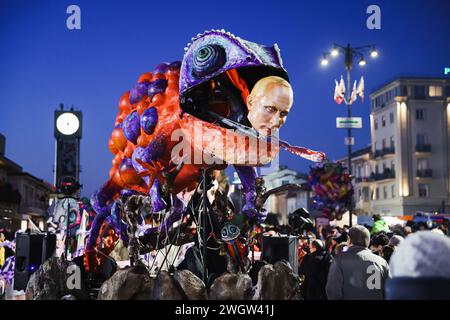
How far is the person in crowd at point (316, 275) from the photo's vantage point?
6.68m

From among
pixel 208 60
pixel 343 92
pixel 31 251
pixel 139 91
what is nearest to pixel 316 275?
pixel 208 60

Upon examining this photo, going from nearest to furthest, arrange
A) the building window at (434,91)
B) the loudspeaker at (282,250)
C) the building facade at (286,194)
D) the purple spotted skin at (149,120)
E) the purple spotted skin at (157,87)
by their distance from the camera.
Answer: the loudspeaker at (282,250)
the purple spotted skin at (149,120)
the purple spotted skin at (157,87)
the building window at (434,91)
the building facade at (286,194)

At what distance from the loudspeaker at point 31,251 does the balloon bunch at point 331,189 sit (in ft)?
30.1

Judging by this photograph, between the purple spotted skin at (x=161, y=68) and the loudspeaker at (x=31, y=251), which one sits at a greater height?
the purple spotted skin at (x=161, y=68)

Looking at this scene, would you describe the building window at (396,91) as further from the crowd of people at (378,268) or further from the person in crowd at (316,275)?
the person in crowd at (316,275)

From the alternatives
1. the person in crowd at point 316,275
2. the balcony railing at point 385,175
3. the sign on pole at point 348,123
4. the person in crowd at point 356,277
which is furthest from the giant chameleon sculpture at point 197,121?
the balcony railing at point 385,175

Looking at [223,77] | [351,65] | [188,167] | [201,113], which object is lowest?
[188,167]

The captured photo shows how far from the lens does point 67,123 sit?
1273 centimetres

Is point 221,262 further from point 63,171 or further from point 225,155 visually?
point 63,171

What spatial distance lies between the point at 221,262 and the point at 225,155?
5.85ft

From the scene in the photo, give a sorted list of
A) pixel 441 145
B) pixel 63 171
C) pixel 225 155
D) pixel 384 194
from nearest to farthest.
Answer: pixel 225 155
pixel 63 171
pixel 441 145
pixel 384 194

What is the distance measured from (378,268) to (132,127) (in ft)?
23.8

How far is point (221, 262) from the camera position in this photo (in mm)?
8820
